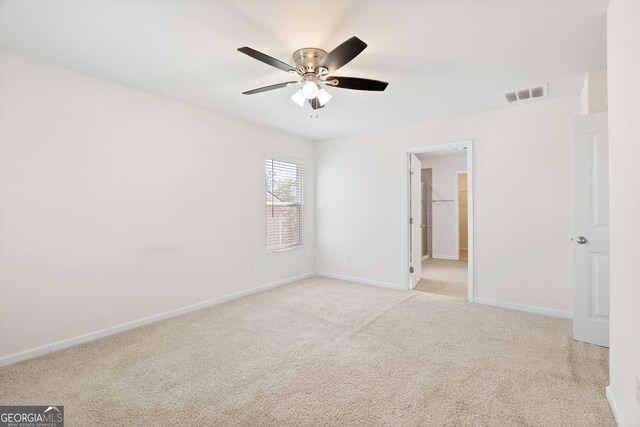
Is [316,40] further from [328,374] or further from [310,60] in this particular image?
[328,374]

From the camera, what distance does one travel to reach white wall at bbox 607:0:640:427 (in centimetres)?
141

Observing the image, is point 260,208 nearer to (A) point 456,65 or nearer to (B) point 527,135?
(A) point 456,65

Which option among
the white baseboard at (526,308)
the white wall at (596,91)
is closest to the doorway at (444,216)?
the white baseboard at (526,308)

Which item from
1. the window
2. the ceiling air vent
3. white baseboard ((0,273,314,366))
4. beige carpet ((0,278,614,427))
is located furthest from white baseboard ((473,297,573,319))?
white baseboard ((0,273,314,366))

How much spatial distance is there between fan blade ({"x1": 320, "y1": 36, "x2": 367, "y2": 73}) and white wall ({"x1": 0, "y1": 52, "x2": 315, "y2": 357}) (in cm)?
222

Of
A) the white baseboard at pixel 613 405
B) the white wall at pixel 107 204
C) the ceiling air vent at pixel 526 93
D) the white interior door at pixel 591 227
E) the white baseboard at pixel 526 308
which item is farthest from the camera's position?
the white baseboard at pixel 526 308

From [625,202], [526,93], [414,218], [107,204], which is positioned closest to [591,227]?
[625,202]

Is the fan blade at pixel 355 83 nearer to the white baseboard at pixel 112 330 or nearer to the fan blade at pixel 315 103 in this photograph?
the fan blade at pixel 315 103

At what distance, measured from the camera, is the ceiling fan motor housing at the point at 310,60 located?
2.37 metres

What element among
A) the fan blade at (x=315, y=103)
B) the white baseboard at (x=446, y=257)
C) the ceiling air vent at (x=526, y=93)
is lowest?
the white baseboard at (x=446, y=257)

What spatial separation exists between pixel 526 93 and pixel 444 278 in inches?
128

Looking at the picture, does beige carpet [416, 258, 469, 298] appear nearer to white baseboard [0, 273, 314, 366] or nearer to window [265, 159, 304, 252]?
window [265, 159, 304, 252]

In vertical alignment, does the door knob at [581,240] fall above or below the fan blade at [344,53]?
below

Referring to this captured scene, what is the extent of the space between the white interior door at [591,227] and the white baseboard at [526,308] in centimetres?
78
